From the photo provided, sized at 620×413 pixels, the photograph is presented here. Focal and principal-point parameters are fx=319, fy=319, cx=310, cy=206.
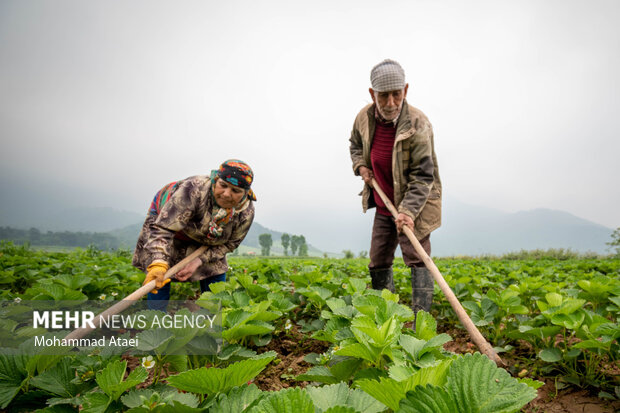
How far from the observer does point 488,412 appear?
0.65 metres

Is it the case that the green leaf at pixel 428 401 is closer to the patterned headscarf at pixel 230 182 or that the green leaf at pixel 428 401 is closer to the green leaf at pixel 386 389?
the green leaf at pixel 386 389

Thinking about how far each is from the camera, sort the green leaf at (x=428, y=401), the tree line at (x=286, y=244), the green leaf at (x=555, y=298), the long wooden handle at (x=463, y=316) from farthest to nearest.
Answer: the tree line at (x=286, y=244), the green leaf at (x=555, y=298), the long wooden handle at (x=463, y=316), the green leaf at (x=428, y=401)

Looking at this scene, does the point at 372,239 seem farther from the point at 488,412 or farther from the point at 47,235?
the point at 47,235

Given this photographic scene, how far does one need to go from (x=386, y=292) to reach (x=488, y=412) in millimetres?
1391

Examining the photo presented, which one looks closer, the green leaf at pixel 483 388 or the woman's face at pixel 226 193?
the green leaf at pixel 483 388

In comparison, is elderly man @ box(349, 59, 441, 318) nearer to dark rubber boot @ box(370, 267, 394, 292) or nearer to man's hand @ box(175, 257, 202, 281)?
dark rubber boot @ box(370, 267, 394, 292)

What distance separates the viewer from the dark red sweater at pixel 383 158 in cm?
295

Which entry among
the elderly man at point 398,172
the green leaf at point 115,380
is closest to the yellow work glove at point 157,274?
the green leaf at point 115,380

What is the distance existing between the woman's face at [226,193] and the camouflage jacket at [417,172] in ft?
4.52

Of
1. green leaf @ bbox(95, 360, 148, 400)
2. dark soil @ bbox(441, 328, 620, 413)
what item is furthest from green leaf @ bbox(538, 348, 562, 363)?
green leaf @ bbox(95, 360, 148, 400)

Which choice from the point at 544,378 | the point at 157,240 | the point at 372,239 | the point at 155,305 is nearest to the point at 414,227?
the point at 372,239

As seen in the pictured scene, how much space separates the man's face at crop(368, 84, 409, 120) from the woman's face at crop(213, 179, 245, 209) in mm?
1404

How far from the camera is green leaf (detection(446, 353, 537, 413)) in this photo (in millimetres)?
654

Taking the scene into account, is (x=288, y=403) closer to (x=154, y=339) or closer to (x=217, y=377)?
(x=217, y=377)
